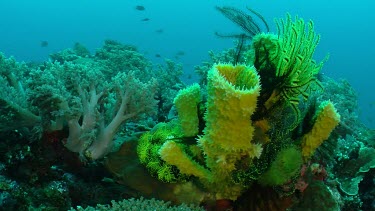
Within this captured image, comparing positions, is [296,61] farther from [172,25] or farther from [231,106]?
[172,25]

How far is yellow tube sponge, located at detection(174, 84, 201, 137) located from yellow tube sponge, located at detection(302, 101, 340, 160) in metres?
1.04

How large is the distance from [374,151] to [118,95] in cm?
361

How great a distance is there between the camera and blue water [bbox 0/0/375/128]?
11569 cm

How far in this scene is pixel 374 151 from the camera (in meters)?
5.14

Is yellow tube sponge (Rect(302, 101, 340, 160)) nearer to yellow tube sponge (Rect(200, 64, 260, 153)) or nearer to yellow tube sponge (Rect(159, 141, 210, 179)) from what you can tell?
yellow tube sponge (Rect(200, 64, 260, 153))

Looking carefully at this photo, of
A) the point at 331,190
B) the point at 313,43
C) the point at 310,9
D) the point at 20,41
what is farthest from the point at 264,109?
the point at 310,9

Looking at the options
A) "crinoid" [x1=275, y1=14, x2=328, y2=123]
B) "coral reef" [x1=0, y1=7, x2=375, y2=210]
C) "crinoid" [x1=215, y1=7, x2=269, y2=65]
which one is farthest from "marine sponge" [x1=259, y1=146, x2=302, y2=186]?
"crinoid" [x1=215, y1=7, x2=269, y2=65]

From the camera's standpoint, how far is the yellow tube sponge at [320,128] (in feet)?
10.8

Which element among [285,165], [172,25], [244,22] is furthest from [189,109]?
[172,25]

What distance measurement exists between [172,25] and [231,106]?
448ft

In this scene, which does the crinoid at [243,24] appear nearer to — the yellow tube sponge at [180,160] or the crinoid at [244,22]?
the crinoid at [244,22]

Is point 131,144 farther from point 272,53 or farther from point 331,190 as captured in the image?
point 331,190

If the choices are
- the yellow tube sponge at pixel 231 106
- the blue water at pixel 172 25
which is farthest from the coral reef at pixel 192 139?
the blue water at pixel 172 25

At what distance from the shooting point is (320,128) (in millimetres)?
3352
